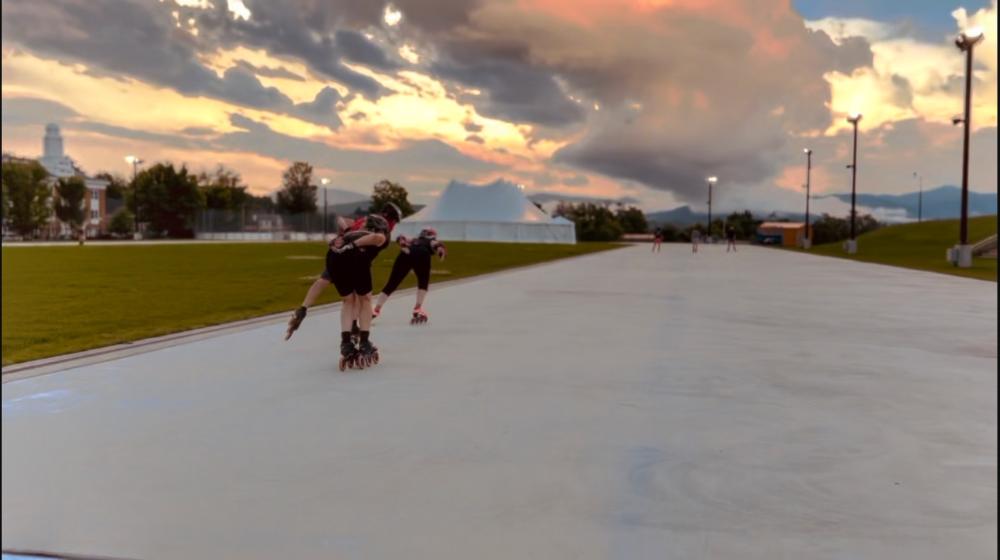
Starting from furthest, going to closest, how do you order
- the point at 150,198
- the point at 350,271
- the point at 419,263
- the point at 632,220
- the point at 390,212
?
the point at 632,220
the point at 150,198
the point at 419,263
the point at 390,212
the point at 350,271

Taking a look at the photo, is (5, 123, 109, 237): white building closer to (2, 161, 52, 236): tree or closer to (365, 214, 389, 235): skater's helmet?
(2, 161, 52, 236): tree

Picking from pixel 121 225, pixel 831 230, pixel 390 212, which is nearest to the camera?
pixel 390 212

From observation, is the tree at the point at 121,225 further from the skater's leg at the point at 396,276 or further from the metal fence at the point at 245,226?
the skater's leg at the point at 396,276

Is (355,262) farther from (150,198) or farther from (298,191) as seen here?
(298,191)

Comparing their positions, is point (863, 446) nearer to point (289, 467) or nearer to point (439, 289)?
point (289, 467)

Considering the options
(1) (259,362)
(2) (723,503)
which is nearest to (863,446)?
(2) (723,503)

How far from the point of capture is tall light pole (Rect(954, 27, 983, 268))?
85.6 feet

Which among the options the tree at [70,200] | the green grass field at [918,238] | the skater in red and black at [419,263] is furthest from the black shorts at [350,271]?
the tree at [70,200]

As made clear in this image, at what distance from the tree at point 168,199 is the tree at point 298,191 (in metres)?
29.9

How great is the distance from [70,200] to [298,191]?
48.2 meters

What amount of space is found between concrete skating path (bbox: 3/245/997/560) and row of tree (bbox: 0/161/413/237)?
174 feet

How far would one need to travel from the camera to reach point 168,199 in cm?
8462

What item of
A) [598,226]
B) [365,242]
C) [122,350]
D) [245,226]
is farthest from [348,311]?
[598,226]

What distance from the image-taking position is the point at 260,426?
4797 millimetres
